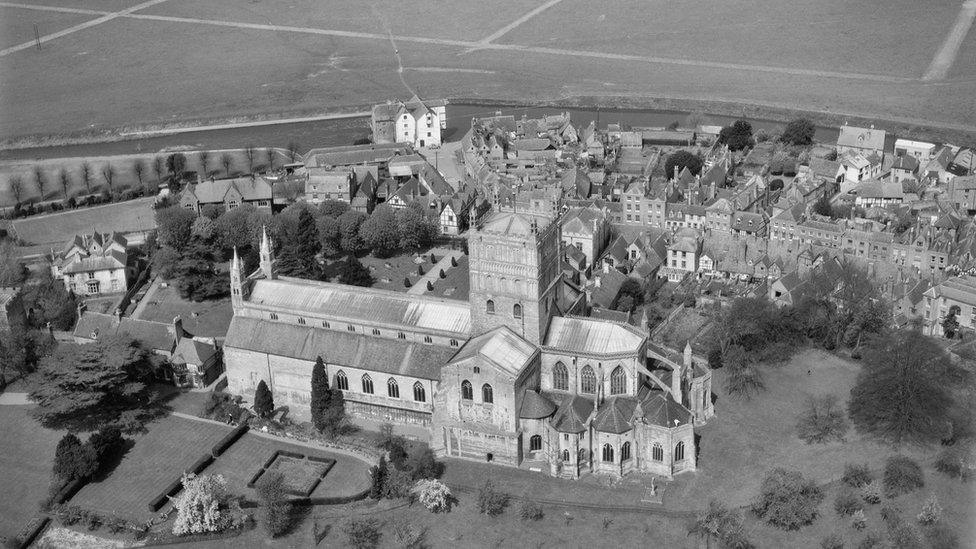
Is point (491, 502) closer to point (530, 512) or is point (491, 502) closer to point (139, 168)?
point (530, 512)

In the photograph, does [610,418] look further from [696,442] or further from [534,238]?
[534,238]

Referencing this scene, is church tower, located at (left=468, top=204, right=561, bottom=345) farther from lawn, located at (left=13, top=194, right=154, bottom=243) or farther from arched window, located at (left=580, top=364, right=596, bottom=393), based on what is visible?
lawn, located at (left=13, top=194, right=154, bottom=243)

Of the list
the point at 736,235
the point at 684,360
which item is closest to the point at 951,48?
the point at 736,235

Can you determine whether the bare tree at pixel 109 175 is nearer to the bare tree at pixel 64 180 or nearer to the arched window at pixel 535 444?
the bare tree at pixel 64 180

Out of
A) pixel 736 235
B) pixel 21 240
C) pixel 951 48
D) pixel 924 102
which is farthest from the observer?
pixel 951 48

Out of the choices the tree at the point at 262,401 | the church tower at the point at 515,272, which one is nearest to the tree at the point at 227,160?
the tree at the point at 262,401

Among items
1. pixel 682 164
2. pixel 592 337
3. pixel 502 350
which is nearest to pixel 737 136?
pixel 682 164

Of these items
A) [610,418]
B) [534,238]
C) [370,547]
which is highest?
[534,238]

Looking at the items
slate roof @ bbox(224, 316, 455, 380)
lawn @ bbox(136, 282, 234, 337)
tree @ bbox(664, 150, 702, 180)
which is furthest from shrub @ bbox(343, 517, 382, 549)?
tree @ bbox(664, 150, 702, 180)
